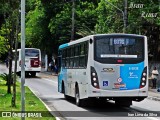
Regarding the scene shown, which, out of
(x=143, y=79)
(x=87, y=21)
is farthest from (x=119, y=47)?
(x=87, y=21)

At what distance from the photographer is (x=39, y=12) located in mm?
62594

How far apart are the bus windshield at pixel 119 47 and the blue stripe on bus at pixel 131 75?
42 centimetres

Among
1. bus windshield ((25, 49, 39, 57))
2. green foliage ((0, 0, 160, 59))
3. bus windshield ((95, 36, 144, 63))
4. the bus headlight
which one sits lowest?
the bus headlight

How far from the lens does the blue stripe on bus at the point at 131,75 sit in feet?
59.9

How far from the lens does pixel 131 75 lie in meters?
18.3

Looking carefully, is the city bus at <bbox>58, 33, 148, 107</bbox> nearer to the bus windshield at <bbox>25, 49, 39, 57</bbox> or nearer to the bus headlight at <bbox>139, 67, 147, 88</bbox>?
the bus headlight at <bbox>139, 67, 147, 88</bbox>

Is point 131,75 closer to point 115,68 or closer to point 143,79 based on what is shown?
point 143,79

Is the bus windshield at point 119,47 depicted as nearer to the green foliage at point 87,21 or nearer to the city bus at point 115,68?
the city bus at point 115,68

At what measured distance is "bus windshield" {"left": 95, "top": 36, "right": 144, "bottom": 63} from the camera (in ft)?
60.4

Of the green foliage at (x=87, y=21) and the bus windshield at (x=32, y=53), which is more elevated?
the green foliage at (x=87, y=21)

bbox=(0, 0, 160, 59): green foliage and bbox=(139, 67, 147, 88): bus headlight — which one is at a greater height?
bbox=(0, 0, 160, 59): green foliage

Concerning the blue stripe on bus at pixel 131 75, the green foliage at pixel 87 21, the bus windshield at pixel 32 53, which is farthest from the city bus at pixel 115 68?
the bus windshield at pixel 32 53

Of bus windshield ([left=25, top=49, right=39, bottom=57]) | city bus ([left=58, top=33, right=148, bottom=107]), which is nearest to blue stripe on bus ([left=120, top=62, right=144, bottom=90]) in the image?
city bus ([left=58, top=33, right=148, bottom=107])

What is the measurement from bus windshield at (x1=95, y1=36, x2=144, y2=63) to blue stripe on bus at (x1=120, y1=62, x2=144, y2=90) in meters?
0.42
